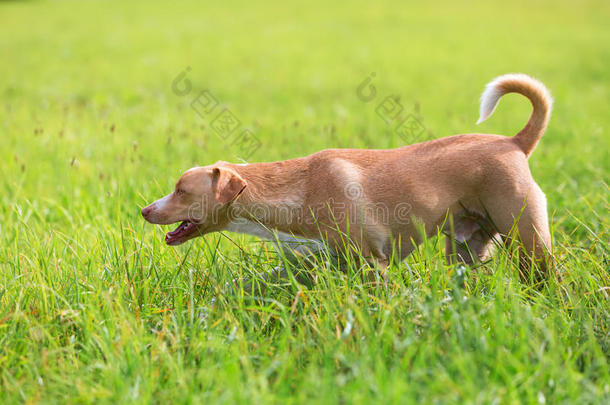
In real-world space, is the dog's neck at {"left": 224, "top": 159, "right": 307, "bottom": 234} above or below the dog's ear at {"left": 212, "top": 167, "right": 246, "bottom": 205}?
below

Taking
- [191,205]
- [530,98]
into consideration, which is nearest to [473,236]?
[530,98]

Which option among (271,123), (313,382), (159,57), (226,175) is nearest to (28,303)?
(226,175)

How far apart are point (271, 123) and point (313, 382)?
6.14 metres

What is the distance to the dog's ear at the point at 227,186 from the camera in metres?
3.53

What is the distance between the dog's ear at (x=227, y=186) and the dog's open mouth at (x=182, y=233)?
330 millimetres

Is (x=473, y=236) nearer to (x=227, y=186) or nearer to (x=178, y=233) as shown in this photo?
(x=227, y=186)

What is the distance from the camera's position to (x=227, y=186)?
3.54 meters

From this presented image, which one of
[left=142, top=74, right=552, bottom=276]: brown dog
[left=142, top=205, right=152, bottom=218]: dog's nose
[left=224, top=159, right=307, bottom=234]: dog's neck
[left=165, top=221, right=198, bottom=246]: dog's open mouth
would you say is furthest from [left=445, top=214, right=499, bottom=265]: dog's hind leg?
[left=142, top=205, right=152, bottom=218]: dog's nose

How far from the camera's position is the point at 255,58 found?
45.5 feet

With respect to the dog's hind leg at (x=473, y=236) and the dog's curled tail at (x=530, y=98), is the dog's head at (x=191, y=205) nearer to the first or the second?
the dog's hind leg at (x=473, y=236)

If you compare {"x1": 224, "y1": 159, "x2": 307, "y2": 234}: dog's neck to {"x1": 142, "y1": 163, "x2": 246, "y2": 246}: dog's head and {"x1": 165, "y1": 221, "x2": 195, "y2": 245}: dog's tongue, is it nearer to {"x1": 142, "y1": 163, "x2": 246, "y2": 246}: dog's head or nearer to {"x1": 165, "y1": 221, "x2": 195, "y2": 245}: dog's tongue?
{"x1": 142, "y1": 163, "x2": 246, "y2": 246}: dog's head

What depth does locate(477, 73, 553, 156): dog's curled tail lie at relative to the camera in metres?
3.65

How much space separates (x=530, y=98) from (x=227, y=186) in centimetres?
197

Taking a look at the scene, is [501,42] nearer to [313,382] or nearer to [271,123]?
[271,123]
